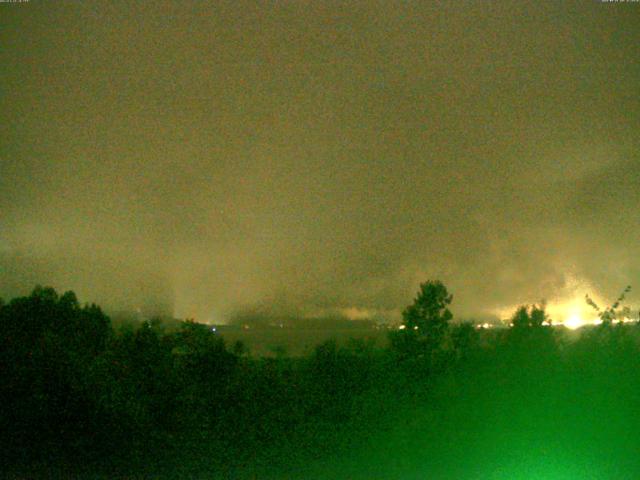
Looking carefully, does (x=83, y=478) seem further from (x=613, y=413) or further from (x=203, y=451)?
(x=613, y=413)

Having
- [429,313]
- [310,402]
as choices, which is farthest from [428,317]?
[310,402]

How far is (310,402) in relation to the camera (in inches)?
471

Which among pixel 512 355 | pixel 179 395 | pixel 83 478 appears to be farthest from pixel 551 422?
pixel 83 478

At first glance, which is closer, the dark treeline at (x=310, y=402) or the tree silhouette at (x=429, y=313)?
the dark treeline at (x=310, y=402)

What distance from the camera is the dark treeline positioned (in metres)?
10.5

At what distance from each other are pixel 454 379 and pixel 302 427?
2.73 meters

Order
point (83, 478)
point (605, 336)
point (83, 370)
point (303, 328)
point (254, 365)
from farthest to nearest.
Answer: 1. point (303, 328)
2. point (605, 336)
3. point (254, 365)
4. point (83, 370)
5. point (83, 478)

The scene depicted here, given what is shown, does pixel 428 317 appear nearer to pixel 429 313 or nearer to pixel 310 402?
pixel 429 313

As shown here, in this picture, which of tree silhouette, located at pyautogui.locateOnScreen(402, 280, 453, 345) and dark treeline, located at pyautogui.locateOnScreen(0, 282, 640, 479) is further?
tree silhouette, located at pyautogui.locateOnScreen(402, 280, 453, 345)

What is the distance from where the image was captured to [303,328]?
17.7 metres

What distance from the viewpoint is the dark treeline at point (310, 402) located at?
10531 mm

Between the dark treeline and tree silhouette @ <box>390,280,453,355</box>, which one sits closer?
the dark treeline

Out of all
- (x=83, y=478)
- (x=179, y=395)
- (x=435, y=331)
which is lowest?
(x=83, y=478)

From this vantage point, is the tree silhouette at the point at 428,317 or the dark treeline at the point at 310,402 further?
the tree silhouette at the point at 428,317
